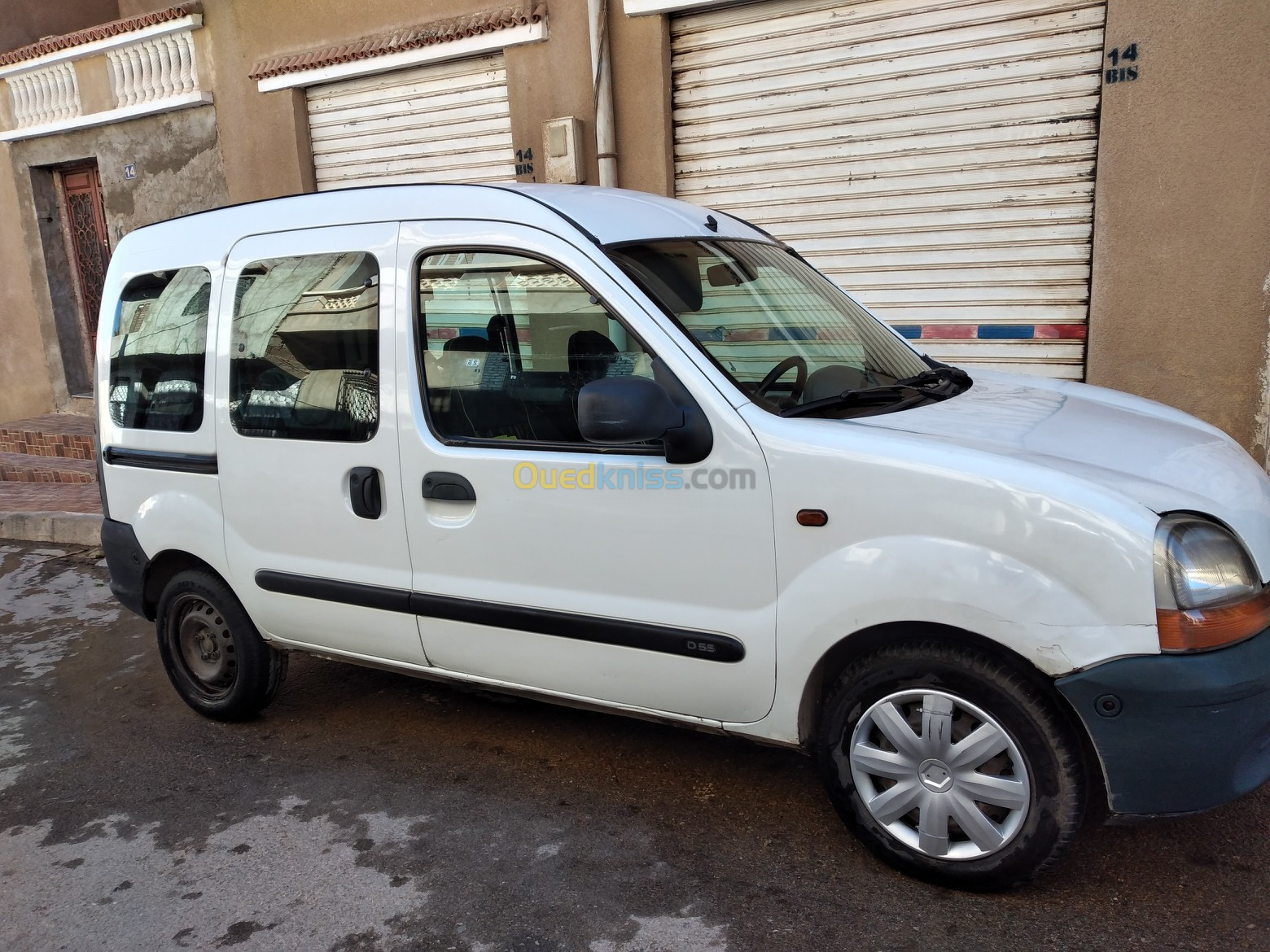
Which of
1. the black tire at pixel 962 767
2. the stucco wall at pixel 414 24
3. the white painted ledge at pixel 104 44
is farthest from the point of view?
the white painted ledge at pixel 104 44

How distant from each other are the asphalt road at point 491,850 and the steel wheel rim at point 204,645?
7.7 inches

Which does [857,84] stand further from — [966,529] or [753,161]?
[966,529]

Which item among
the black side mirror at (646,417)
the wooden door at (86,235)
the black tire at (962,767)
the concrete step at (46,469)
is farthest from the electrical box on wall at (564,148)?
the wooden door at (86,235)

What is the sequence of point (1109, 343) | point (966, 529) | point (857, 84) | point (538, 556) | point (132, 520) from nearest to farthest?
point (966, 529), point (538, 556), point (132, 520), point (1109, 343), point (857, 84)

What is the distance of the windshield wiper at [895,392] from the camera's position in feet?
9.45

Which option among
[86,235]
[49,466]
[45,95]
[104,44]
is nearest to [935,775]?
[49,466]

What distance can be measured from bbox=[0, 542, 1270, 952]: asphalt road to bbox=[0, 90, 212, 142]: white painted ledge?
770 cm

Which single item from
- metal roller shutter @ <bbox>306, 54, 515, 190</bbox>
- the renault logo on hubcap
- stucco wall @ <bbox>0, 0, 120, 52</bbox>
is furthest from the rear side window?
stucco wall @ <bbox>0, 0, 120, 52</bbox>

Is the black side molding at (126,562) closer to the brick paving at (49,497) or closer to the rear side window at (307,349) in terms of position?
the rear side window at (307,349)

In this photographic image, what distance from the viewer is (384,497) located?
3361 millimetres

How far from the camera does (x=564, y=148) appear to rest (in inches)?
307

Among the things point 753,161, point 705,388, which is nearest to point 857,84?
point 753,161

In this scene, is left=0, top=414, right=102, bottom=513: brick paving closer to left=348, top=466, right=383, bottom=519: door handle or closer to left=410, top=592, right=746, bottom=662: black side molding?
left=348, top=466, right=383, bottom=519: door handle

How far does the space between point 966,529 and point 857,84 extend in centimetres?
524
